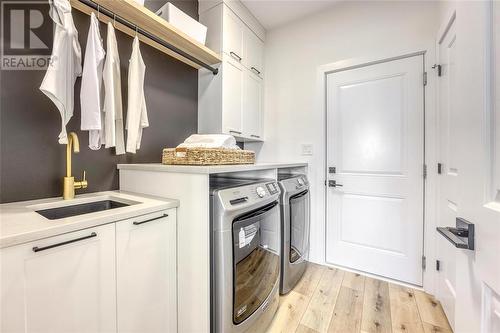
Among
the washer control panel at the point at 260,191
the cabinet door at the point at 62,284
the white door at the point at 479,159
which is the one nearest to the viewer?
the white door at the point at 479,159

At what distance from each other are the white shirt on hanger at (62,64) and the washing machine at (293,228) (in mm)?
1397

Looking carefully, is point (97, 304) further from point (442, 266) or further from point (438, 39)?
point (438, 39)

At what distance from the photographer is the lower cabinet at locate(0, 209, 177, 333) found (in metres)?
0.69

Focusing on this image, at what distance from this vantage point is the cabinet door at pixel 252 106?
234cm

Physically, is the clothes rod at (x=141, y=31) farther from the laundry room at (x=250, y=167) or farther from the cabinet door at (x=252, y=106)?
the cabinet door at (x=252, y=106)

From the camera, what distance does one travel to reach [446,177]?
5.10 ft

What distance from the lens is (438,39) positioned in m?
1.67

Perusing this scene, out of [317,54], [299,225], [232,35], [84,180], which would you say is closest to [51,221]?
[84,180]

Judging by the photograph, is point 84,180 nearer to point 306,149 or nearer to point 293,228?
point 293,228

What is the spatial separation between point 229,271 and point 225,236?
18 centimetres

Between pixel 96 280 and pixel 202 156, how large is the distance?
70cm

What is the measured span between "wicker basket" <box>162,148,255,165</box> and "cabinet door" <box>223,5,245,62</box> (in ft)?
3.95

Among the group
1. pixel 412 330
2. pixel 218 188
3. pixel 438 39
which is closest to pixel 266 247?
pixel 218 188

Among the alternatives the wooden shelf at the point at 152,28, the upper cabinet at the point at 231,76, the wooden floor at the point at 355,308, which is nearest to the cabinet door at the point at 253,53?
the upper cabinet at the point at 231,76
